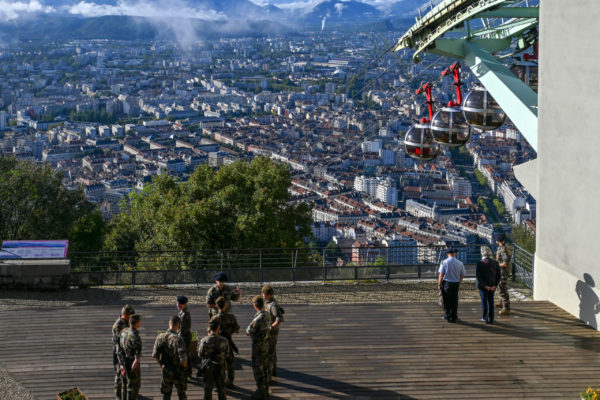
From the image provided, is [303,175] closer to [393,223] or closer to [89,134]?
[393,223]

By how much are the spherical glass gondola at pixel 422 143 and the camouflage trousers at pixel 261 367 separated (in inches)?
170

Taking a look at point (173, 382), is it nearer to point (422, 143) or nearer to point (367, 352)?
point (367, 352)

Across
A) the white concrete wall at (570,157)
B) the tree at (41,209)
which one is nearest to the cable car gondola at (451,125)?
the white concrete wall at (570,157)

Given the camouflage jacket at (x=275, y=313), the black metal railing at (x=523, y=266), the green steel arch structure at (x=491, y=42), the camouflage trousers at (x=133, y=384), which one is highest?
the green steel arch structure at (x=491, y=42)

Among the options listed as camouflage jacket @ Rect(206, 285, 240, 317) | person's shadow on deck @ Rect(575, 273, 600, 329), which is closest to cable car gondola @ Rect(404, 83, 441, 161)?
person's shadow on deck @ Rect(575, 273, 600, 329)

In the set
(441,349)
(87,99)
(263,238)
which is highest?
(87,99)

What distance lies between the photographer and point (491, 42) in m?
9.74

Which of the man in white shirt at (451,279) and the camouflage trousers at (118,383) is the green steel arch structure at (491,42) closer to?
the man in white shirt at (451,279)

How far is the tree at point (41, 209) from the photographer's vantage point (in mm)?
17844

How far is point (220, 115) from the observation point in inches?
5546

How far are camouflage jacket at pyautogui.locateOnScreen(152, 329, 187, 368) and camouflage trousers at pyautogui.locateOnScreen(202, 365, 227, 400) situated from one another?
200mm

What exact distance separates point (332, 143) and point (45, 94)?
7100 cm

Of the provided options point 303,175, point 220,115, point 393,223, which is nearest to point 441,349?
point 393,223

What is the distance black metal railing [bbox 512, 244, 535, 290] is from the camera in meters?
9.27
